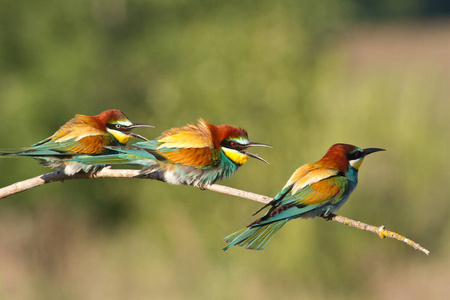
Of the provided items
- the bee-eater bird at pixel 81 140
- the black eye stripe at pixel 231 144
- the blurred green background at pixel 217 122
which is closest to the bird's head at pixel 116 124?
the bee-eater bird at pixel 81 140

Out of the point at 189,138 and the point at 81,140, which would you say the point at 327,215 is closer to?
the point at 189,138

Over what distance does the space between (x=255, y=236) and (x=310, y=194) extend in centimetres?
31

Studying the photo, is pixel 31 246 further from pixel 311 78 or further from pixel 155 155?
pixel 155 155

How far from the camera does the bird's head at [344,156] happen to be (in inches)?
105

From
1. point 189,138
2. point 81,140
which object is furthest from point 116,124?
point 189,138

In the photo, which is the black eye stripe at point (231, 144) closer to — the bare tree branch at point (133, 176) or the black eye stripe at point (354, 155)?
the bare tree branch at point (133, 176)

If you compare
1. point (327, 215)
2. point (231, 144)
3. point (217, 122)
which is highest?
point (231, 144)

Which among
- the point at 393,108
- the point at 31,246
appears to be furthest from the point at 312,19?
the point at 31,246

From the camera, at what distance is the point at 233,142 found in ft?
8.63

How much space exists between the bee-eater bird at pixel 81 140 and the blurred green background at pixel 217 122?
4346 millimetres

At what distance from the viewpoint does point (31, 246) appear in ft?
28.6

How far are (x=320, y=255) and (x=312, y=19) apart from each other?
2745 mm

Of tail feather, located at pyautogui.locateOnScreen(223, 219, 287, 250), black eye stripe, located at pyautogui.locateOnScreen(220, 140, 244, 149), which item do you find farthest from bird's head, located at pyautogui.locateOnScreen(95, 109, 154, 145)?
tail feather, located at pyautogui.locateOnScreen(223, 219, 287, 250)

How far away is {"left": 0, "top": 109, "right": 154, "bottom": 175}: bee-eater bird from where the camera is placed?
2459 millimetres
